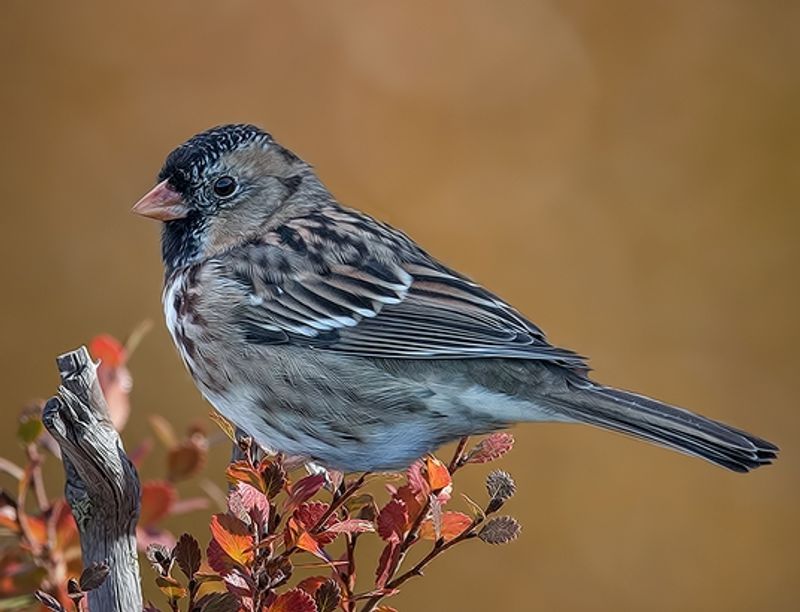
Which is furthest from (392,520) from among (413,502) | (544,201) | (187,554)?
(544,201)

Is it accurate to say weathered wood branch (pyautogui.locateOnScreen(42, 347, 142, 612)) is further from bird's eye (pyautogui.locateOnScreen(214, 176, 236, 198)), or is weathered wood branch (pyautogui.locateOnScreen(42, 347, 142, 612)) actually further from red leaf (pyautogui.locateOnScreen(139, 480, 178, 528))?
bird's eye (pyautogui.locateOnScreen(214, 176, 236, 198))

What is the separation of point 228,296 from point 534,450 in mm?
1542

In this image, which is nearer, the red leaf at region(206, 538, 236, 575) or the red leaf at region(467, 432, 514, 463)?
the red leaf at region(206, 538, 236, 575)

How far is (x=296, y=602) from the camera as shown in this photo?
1480 mm

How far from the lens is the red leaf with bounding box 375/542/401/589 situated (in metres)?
1.62

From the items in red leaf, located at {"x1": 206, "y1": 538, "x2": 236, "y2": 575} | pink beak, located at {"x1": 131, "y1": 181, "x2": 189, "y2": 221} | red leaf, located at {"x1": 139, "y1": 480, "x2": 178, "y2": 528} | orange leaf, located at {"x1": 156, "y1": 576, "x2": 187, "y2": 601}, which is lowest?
orange leaf, located at {"x1": 156, "y1": 576, "x2": 187, "y2": 601}

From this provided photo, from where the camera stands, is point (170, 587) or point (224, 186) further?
point (224, 186)

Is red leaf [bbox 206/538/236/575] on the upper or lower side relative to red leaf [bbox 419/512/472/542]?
lower

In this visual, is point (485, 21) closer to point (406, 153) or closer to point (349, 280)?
point (406, 153)

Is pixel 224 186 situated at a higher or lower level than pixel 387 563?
higher

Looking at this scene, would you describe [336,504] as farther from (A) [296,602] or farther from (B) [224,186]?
(B) [224,186]

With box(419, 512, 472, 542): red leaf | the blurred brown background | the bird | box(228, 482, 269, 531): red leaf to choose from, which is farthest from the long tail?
the blurred brown background

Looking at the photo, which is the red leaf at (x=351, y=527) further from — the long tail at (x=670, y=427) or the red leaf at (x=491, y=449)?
the long tail at (x=670, y=427)

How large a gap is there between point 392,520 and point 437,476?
8 cm
